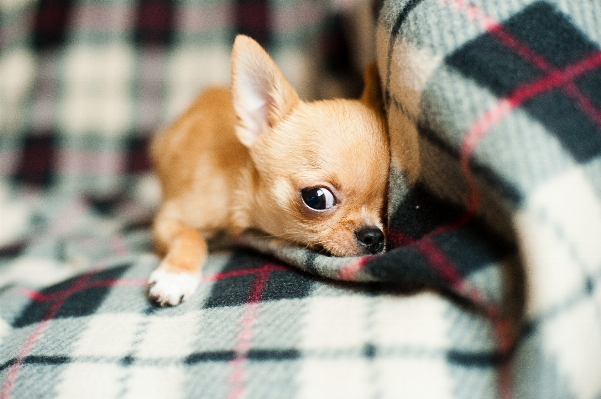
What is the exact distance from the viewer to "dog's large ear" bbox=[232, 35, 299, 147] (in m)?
1.26

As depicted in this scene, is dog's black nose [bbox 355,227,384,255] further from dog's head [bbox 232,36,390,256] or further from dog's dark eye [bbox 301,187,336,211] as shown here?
dog's dark eye [bbox 301,187,336,211]

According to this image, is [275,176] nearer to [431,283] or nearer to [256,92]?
[256,92]

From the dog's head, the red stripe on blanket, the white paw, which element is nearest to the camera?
the red stripe on blanket

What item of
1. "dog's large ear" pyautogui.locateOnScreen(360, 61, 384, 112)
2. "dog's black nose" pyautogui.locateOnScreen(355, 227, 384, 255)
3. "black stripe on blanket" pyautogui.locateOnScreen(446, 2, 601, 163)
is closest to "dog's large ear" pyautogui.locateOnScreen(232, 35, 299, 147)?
"dog's large ear" pyautogui.locateOnScreen(360, 61, 384, 112)

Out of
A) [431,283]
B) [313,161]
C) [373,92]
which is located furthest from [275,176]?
[431,283]

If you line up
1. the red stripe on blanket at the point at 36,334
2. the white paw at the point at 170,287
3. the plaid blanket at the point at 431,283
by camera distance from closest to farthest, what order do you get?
the plaid blanket at the point at 431,283 → the red stripe on blanket at the point at 36,334 → the white paw at the point at 170,287

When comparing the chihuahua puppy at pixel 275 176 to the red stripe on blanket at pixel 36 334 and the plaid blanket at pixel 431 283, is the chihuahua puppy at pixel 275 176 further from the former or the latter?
the red stripe on blanket at pixel 36 334

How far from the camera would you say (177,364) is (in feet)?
3.07

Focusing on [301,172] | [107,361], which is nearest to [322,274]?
[301,172]

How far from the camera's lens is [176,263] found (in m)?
1.22

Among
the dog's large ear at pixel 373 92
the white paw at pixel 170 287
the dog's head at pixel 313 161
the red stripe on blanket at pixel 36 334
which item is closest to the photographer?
the red stripe on blanket at pixel 36 334

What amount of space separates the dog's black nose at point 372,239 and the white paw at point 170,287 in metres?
0.43

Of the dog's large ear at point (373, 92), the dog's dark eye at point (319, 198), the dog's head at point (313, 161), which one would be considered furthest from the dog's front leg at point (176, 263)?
the dog's large ear at point (373, 92)

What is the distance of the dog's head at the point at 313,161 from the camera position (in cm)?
120
